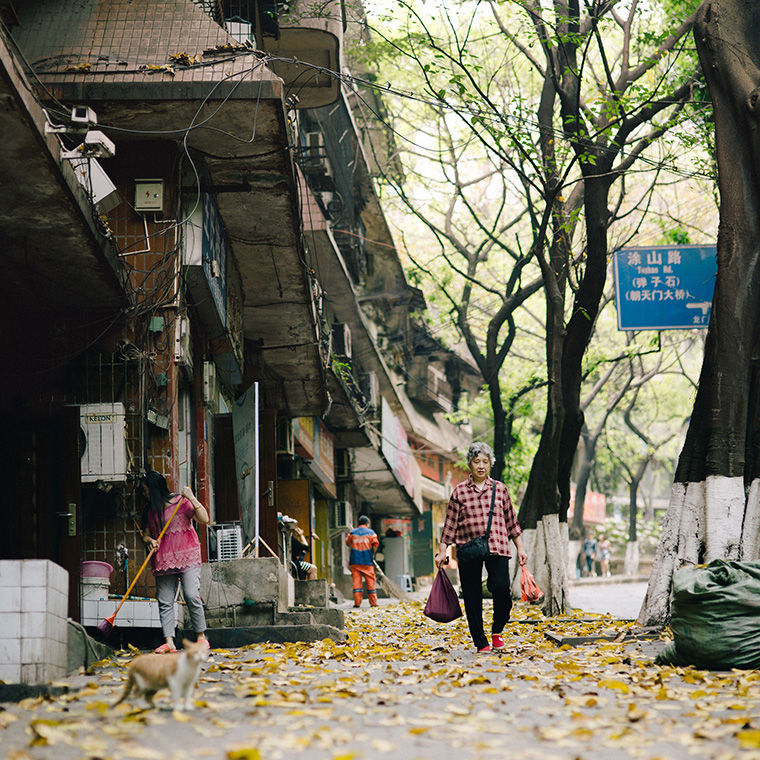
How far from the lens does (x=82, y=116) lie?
9188 mm

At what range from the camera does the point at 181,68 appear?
413 inches

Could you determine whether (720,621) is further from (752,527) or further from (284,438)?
(284,438)

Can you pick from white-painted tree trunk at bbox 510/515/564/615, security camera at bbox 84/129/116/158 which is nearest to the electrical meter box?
security camera at bbox 84/129/116/158

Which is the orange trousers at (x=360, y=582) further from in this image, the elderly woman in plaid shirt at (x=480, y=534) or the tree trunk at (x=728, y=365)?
the elderly woman in plaid shirt at (x=480, y=534)

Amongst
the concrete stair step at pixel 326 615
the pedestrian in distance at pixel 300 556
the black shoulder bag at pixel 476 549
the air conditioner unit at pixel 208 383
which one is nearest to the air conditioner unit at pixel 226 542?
the concrete stair step at pixel 326 615

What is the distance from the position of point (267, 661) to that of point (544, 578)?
7.74 m

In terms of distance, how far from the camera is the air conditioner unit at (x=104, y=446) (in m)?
10.4

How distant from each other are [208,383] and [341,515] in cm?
1481

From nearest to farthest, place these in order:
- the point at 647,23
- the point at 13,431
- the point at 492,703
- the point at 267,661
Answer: the point at 492,703 → the point at 267,661 → the point at 13,431 → the point at 647,23

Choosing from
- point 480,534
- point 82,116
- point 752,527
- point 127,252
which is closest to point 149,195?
point 127,252

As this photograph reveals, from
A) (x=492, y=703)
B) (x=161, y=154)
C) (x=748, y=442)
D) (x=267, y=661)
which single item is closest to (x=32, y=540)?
(x=267, y=661)

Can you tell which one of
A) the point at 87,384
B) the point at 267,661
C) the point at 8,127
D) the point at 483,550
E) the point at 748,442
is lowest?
the point at 267,661

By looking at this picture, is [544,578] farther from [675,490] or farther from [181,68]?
[181,68]

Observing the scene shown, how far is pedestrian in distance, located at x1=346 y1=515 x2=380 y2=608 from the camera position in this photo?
20328 mm
